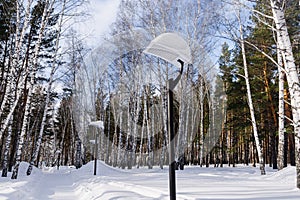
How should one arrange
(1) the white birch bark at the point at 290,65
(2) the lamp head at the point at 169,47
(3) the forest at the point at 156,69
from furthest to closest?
1. (3) the forest at the point at 156,69
2. (1) the white birch bark at the point at 290,65
3. (2) the lamp head at the point at 169,47

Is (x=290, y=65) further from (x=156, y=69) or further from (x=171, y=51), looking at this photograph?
(x=156, y=69)

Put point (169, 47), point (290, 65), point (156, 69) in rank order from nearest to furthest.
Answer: point (169, 47) < point (290, 65) < point (156, 69)

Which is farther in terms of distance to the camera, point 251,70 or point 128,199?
point 251,70

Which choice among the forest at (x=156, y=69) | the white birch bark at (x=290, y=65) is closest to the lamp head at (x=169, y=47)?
the forest at (x=156, y=69)

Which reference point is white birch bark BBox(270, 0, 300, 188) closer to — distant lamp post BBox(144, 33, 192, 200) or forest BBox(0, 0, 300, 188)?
forest BBox(0, 0, 300, 188)

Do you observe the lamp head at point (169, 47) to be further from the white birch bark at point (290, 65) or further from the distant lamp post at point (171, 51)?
the white birch bark at point (290, 65)

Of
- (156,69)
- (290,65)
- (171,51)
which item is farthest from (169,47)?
(156,69)

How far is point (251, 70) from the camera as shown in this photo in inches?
611

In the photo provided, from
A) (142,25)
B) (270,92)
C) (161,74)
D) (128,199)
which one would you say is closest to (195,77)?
(161,74)

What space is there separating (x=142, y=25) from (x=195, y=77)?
3688mm

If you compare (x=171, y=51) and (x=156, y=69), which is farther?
(x=156, y=69)

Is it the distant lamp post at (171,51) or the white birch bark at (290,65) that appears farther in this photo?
the white birch bark at (290,65)

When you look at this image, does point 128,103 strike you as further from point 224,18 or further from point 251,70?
point 224,18

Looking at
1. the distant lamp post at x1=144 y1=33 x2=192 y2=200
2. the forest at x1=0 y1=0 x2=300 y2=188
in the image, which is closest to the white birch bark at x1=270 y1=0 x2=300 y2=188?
the forest at x1=0 y1=0 x2=300 y2=188
